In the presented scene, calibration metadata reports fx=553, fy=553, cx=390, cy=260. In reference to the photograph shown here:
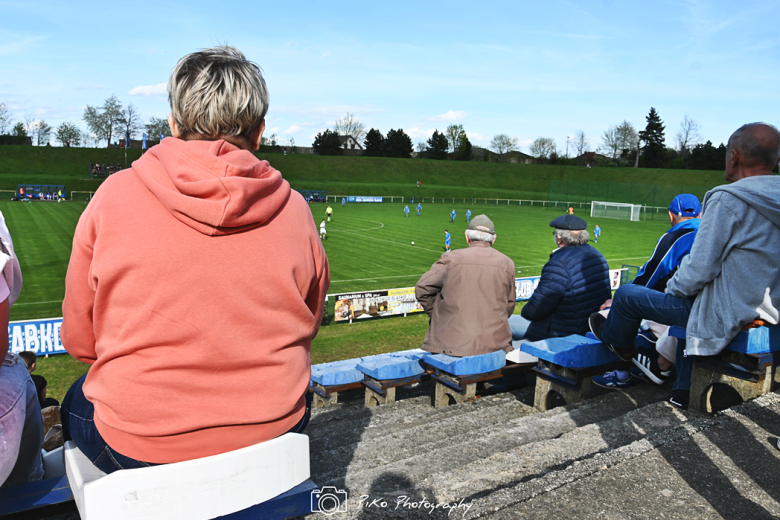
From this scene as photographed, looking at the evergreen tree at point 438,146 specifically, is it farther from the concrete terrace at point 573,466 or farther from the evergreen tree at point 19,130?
the concrete terrace at point 573,466

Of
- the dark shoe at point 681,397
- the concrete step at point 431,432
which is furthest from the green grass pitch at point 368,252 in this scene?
the dark shoe at point 681,397

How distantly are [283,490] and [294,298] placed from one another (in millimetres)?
638

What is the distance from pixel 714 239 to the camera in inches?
128

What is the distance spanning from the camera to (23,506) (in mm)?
1969

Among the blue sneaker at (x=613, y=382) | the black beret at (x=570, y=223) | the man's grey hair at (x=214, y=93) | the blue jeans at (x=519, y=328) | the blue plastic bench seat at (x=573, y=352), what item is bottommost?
the blue jeans at (x=519, y=328)

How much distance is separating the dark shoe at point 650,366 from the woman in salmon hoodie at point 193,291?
381 centimetres

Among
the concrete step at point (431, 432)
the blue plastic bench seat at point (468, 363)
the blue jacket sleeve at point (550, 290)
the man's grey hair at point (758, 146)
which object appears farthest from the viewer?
the blue jacket sleeve at point (550, 290)

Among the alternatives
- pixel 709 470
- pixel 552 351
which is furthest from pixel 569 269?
pixel 709 470

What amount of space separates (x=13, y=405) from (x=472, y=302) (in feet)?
12.3

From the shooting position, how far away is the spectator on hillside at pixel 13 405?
5.74 feet

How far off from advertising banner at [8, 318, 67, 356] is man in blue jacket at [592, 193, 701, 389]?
10750 mm

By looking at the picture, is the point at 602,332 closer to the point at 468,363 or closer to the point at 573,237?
the point at 468,363

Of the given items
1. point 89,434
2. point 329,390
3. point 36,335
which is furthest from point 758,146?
point 36,335

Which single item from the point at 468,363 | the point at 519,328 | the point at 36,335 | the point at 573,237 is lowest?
the point at 36,335
